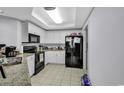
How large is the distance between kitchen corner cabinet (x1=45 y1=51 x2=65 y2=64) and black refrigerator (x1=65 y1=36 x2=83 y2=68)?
0.69 meters

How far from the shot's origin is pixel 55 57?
18.8 feet

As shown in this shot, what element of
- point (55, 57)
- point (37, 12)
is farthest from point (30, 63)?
point (55, 57)

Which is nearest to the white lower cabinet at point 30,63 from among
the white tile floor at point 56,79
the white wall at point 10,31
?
the white tile floor at point 56,79

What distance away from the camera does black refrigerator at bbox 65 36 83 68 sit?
481 centimetres

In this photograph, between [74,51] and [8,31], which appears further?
[74,51]

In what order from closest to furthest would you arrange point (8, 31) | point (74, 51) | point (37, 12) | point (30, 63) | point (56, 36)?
point (30, 63) → point (37, 12) → point (8, 31) → point (74, 51) → point (56, 36)

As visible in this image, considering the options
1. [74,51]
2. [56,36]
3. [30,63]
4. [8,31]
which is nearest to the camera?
[30,63]

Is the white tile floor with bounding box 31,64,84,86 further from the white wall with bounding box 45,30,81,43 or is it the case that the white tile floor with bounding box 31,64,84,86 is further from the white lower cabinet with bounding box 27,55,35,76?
the white wall with bounding box 45,30,81,43

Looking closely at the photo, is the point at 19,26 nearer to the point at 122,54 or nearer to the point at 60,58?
the point at 60,58

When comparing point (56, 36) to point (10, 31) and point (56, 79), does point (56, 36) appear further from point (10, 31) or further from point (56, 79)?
point (56, 79)

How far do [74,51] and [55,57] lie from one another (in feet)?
4.62

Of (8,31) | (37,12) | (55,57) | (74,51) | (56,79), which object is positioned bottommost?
(56,79)
